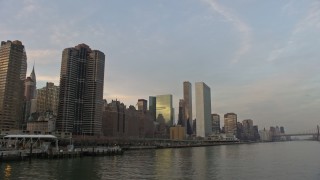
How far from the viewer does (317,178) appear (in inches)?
2564

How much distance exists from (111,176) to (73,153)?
65283 mm

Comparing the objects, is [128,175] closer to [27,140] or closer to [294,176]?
[294,176]

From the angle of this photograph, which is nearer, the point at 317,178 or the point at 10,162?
the point at 317,178

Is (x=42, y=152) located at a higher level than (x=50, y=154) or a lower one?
higher

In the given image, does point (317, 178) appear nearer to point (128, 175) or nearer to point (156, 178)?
point (156, 178)

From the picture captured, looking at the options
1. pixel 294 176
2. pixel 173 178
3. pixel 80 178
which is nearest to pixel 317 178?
pixel 294 176

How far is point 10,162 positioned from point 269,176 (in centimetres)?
7181

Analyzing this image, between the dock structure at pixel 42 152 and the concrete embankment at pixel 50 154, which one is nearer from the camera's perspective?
the concrete embankment at pixel 50 154

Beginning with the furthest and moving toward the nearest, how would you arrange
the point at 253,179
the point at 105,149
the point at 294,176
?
the point at 105,149 → the point at 294,176 → the point at 253,179

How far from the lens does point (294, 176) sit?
6919cm

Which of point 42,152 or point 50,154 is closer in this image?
point 50,154

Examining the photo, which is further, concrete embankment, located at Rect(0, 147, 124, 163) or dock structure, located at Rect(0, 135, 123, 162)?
dock structure, located at Rect(0, 135, 123, 162)

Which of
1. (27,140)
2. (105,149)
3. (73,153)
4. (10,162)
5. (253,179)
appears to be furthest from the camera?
(27,140)

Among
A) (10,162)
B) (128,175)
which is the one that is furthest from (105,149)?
(128,175)
